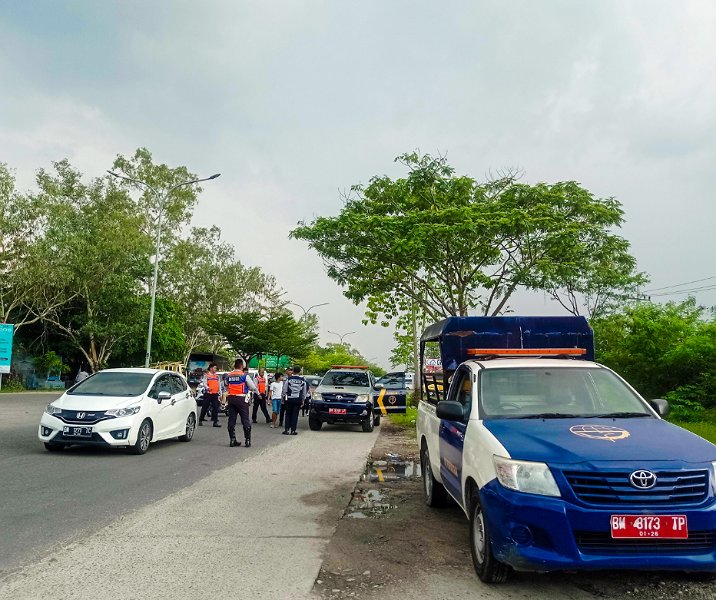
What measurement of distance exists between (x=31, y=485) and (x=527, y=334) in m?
7.11

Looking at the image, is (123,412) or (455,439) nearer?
(455,439)

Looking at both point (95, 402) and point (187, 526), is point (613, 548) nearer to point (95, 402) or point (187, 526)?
point (187, 526)

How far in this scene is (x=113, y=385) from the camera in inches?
503

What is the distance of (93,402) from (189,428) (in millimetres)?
3420

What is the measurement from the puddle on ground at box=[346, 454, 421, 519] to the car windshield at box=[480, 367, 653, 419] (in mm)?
2262

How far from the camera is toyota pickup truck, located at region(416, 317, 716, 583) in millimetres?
4305

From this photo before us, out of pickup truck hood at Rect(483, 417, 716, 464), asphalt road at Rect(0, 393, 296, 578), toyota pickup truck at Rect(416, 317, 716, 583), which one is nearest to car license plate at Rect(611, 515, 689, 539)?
toyota pickup truck at Rect(416, 317, 716, 583)

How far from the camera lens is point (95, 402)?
11.7m

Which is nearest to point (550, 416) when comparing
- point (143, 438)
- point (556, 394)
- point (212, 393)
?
point (556, 394)

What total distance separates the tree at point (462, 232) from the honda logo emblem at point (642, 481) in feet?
43.0

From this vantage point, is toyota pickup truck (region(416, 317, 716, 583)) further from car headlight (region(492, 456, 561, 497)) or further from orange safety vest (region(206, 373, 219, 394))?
orange safety vest (region(206, 373, 219, 394))

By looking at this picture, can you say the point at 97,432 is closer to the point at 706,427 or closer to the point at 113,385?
the point at 113,385

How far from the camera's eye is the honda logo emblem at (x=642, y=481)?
171 inches

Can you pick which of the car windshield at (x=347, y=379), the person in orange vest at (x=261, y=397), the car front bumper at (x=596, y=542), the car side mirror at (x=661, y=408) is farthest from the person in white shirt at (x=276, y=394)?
the car front bumper at (x=596, y=542)
